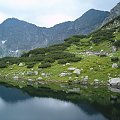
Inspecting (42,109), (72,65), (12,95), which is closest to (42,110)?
(42,109)

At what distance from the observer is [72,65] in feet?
269

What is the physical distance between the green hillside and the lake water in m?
16.9

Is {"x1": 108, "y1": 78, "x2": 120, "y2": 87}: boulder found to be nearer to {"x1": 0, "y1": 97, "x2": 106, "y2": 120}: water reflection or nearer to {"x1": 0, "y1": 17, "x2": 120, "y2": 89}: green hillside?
{"x1": 0, "y1": 17, "x2": 120, "y2": 89}: green hillside

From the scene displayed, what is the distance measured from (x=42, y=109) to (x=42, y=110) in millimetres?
877

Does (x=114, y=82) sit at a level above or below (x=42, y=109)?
above

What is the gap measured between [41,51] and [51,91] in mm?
44982

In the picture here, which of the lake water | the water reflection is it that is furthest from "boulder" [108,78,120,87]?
the water reflection

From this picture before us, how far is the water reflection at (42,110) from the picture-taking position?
4316cm

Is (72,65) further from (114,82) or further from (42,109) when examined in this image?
(42,109)

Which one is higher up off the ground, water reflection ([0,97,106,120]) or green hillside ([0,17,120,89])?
green hillside ([0,17,120,89])

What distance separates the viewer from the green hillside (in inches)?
2904

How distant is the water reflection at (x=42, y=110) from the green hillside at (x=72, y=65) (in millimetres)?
18535

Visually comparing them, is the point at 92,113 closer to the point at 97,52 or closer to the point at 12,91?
the point at 12,91

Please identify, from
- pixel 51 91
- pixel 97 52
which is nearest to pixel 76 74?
pixel 51 91
